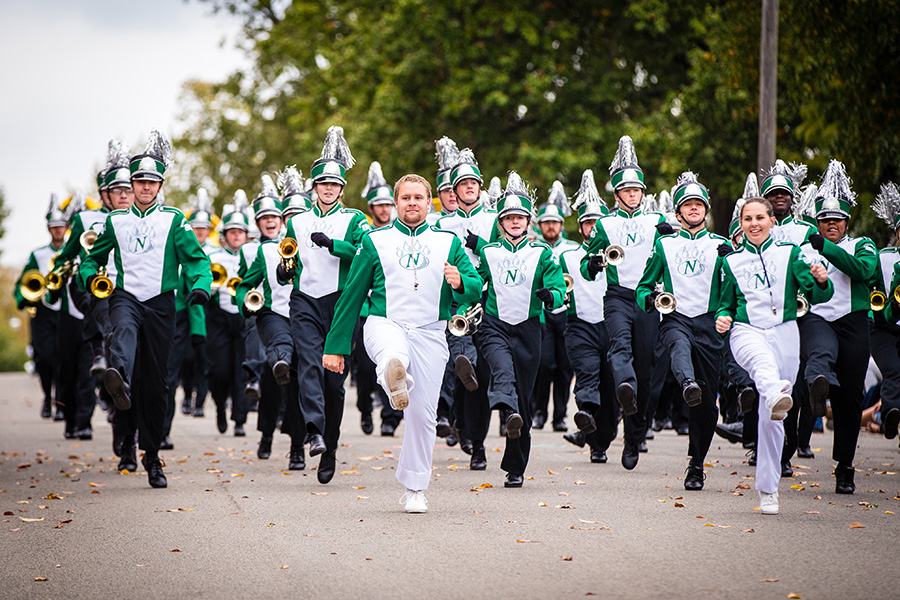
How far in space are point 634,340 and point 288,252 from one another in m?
3.19

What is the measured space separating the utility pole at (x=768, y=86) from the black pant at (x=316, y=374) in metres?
8.08

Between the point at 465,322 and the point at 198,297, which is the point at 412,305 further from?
the point at 198,297

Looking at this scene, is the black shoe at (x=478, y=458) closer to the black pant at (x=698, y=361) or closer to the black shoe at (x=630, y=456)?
the black shoe at (x=630, y=456)

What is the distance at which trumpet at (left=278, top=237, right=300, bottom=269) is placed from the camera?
10.7 meters

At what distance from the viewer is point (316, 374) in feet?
33.8

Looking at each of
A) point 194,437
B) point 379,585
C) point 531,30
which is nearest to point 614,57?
point 531,30

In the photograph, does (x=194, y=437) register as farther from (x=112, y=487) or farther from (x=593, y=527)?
(x=593, y=527)

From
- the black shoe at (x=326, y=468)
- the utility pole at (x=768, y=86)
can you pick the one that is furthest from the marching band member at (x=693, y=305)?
the utility pole at (x=768, y=86)

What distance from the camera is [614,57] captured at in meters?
29.3

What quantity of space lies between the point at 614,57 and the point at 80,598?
25152 mm

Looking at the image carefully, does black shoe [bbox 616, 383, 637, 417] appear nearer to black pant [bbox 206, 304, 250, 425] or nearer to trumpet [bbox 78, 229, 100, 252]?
trumpet [bbox 78, 229, 100, 252]

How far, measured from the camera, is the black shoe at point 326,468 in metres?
9.83

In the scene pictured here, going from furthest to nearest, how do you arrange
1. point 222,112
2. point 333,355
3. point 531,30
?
point 222,112
point 531,30
point 333,355

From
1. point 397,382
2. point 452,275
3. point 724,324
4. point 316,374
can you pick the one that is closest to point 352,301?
point 452,275
